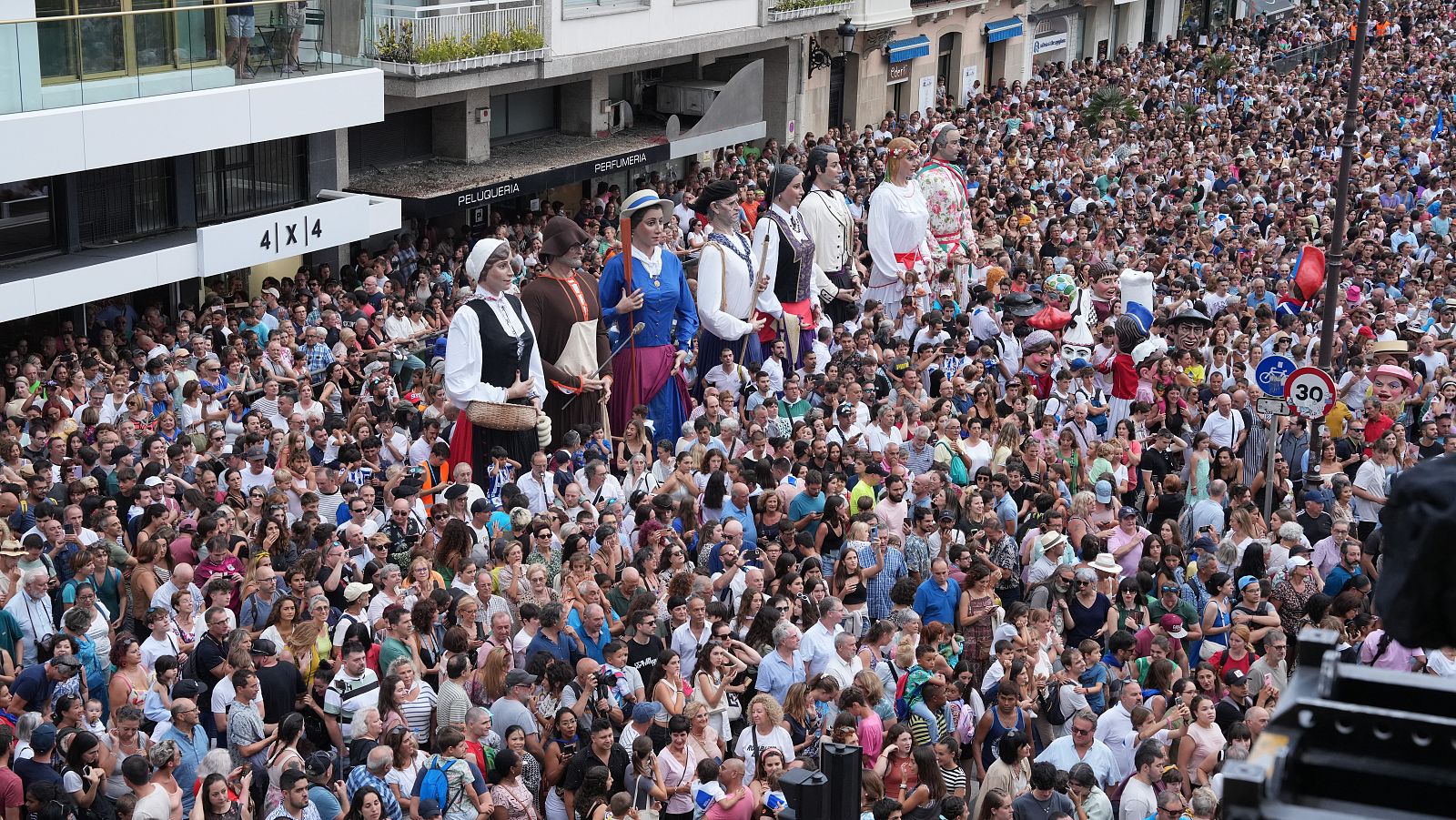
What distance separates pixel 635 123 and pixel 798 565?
17969mm

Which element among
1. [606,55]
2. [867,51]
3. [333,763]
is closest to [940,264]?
[606,55]

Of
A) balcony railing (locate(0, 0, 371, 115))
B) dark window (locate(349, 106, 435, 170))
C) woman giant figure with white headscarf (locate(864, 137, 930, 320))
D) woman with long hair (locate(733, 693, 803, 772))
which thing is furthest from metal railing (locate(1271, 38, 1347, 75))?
woman with long hair (locate(733, 693, 803, 772))

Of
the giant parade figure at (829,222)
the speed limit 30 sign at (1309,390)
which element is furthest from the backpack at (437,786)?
the giant parade figure at (829,222)

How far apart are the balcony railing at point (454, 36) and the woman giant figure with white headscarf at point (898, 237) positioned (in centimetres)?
592

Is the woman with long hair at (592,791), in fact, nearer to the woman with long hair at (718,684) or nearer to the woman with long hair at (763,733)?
the woman with long hair at (763,733)

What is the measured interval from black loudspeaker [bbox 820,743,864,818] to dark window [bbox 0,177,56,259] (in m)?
11.6

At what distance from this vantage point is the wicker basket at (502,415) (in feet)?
37.7

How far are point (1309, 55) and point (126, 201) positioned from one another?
33.9m

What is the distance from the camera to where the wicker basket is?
1149cm

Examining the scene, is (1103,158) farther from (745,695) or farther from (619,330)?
(745,695)

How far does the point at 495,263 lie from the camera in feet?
36.6

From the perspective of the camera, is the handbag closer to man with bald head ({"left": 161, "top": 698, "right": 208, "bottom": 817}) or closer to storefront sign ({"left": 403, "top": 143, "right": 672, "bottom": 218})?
man with bald head ({"left": 161, "top": 698, "right": 208, "bottom": 817})

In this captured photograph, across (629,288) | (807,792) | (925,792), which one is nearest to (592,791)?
(925,792)

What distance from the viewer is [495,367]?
1142 cm
